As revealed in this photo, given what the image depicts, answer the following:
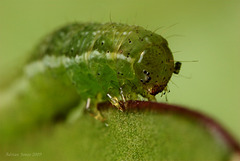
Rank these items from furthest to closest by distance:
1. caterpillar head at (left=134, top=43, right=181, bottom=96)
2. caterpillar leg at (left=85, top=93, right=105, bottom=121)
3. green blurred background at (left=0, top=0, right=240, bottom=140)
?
green blurred background at (left=0, top=0, right=240, bottom=140) → caterpillar leg at (left=85, top=93, right=105, bottom=121) → caterpillar head at (left=134, top=43, right=181, bottom=96)

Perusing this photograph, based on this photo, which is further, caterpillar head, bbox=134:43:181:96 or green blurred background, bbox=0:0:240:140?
green blurred background, bbox=0:0:240:140

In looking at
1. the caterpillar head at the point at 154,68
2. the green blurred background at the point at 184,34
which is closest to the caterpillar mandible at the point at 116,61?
the caterpillar head at the point at 154,68

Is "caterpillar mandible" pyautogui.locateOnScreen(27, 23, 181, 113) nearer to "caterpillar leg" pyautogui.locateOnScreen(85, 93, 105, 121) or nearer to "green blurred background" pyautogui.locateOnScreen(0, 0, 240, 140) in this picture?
"caterpillar leg" pyautogui.locateOnScreen(85, 93, 105, 121)

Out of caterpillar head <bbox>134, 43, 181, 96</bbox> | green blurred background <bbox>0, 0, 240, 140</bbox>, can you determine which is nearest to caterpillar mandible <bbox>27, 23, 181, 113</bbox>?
caterpillar head <bbox>134, 43, 181, 96</bbox>

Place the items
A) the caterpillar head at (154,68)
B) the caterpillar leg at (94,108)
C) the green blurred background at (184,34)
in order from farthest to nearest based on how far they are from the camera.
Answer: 1. the green blurred background at (184,34)
2. the caterpillar leg at (94,108)
3. the caterpillar head at (154,68)

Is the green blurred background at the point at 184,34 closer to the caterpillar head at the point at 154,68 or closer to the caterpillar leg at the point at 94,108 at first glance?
the caterpillar head at the point at 154,68

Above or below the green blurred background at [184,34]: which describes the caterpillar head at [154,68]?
above

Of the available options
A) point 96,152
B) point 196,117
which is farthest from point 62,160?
point 196,117
